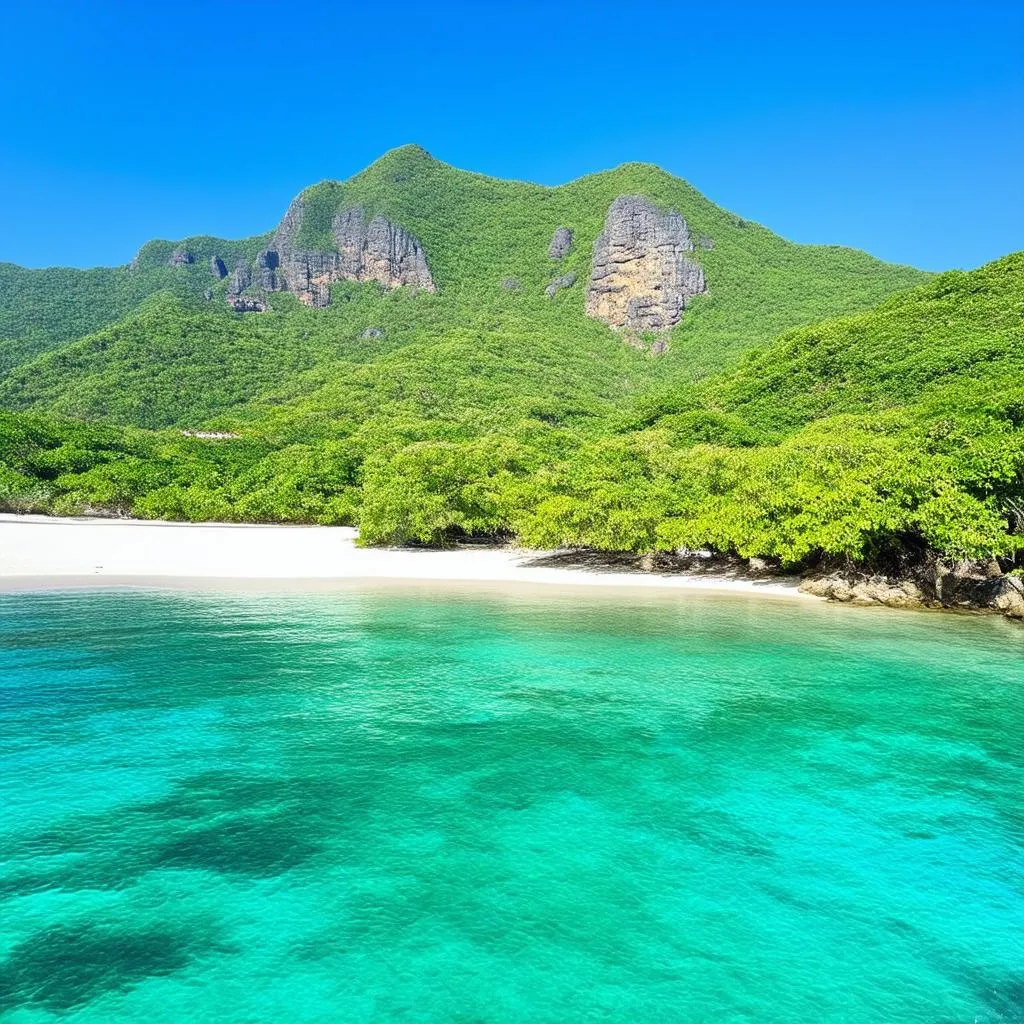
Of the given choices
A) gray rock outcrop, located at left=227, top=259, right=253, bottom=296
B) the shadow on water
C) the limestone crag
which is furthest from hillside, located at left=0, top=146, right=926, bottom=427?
the shadow on water

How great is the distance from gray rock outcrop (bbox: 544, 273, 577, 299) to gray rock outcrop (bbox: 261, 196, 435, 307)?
26.2m

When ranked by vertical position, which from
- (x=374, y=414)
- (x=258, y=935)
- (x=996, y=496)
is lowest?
(x=258, y=935)

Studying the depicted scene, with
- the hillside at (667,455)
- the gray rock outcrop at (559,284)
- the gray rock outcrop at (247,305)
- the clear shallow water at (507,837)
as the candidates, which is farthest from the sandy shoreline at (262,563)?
the gray rock outcrop at (559,284)

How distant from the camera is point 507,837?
823cm

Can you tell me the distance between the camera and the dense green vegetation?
82.6ft

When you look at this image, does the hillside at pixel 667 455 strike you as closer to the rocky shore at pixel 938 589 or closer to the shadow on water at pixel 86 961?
the rocky shore at pixel 938 589

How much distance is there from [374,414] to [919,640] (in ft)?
231

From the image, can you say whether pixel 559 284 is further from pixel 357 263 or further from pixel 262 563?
pixel 262 563

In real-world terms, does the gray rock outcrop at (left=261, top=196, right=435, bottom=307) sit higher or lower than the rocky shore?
higher

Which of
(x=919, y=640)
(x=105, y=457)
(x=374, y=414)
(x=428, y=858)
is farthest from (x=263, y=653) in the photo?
(x=374, y=414)

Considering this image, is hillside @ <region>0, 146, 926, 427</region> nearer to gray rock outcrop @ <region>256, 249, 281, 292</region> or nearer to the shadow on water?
gray rock outcrop @ <region>256, 249, 281, 292</region>

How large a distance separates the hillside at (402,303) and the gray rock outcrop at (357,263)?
0.53 m

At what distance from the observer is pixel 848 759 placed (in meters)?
10.8

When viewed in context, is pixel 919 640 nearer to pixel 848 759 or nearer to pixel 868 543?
pixel 868 543
